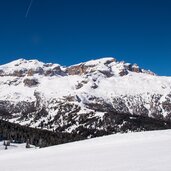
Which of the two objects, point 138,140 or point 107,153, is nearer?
point 107,153

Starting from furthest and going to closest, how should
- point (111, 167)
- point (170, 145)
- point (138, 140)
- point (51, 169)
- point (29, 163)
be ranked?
point (138, 140)
point (170, 145)
point (29, 163)
point (51, 169)
point (111, 167)

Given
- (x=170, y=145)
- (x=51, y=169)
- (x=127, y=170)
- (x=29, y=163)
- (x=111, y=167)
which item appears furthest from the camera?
(x=170, y=145)

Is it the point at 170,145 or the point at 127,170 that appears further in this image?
the point at 170,145

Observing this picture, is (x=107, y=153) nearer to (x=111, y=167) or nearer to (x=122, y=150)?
(x=122, y=150)

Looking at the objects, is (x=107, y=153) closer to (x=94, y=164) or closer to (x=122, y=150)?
(x=122, y=150)

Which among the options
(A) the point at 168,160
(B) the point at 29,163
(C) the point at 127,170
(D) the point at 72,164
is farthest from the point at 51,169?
(A) the point at 168,160

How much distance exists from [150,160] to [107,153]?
5284 millimetres

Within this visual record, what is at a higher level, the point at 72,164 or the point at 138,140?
the point at 138,140

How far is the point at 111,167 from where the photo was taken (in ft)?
60.6

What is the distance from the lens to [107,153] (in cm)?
2414

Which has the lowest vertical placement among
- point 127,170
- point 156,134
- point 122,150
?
point 127,170

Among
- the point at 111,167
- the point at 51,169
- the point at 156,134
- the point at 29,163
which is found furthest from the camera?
the point at 156,134

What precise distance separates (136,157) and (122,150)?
3598 millimetres

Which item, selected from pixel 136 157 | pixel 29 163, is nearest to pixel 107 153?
pixel 136 157
